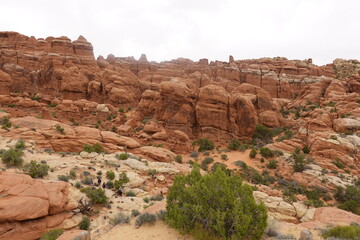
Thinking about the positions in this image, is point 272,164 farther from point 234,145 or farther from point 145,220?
point 145,220

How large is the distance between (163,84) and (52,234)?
27.9 meters

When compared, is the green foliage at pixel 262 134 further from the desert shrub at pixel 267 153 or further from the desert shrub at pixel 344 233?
the desert shrub at pixel 344 233

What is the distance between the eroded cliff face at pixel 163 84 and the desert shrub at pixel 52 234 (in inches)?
876

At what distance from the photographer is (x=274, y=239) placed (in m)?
7.39

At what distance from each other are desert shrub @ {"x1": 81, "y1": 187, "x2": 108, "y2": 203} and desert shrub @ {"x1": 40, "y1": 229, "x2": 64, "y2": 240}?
273cm

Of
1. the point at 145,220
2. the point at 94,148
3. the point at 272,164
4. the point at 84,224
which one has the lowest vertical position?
the point at 272,164

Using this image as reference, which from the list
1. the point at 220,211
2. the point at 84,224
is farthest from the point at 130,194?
the point at 220,211

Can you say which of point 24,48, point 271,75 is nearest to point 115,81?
point 24,48

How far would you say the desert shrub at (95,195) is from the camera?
11.7 metres

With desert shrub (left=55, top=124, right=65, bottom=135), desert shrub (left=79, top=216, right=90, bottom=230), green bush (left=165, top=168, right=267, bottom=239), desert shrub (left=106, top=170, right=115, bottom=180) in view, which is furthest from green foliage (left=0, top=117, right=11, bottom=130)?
green bush (left=165, top=168, right=267, bottom=239)

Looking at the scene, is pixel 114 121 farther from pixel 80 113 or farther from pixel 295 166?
pixel 295 166

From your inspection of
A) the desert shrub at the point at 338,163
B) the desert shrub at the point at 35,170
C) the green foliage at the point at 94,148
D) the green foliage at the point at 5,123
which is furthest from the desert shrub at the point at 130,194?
the desert shrub at the point at 338,163

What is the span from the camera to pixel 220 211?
7367mm

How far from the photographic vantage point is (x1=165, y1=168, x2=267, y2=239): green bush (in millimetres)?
6773
